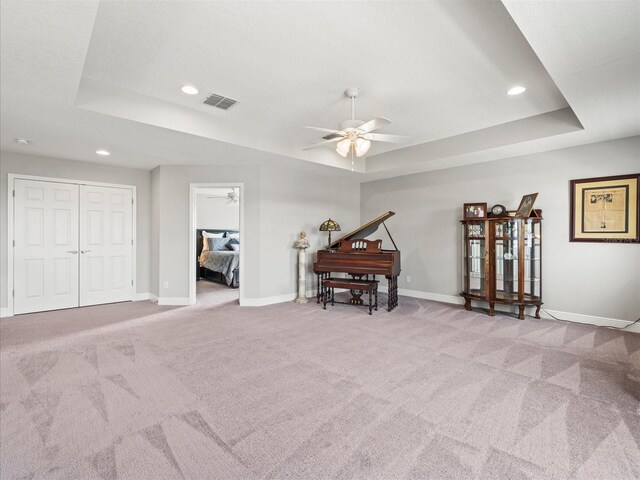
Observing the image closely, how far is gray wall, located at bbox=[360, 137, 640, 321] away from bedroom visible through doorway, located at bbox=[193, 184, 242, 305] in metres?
3.35

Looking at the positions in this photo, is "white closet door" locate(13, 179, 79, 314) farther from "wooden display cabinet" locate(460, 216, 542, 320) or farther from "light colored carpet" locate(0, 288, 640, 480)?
"wooden display cabinet" locate(460, 216, 542, 320)

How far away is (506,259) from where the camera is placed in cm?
471

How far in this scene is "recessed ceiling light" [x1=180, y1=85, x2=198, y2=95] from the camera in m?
3.21

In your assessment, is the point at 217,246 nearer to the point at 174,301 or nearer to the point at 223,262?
the point at 223,262

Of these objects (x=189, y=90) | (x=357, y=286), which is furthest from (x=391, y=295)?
(x=189, y=90)

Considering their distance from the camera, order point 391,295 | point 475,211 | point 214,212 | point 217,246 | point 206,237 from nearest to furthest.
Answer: point 475,211 → point 391,295 → point 217,246 → point 206,237 → point 214,212

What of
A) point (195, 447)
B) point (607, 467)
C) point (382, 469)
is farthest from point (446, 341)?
point (195, 447)

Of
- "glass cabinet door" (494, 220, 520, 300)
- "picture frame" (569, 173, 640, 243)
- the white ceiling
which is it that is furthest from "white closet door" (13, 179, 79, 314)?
"picture frame" (569, 173, 640, 243)

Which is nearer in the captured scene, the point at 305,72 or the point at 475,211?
the point at 305,72

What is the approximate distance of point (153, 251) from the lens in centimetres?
580

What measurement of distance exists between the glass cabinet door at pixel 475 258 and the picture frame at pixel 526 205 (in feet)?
1.71

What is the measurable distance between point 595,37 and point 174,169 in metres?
5.46

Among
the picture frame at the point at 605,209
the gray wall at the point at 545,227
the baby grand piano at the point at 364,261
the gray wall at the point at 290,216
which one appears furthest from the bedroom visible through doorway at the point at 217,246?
the picture frame at the point at 605,209

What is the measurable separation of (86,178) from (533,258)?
7112mm
